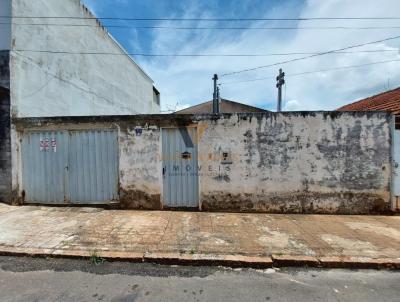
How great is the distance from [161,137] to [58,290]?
13.7 feet

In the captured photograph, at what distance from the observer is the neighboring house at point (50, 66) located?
6.93 metres

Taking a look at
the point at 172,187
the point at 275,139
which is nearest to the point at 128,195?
the point at 172,187

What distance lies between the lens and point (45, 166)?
710 centimetres

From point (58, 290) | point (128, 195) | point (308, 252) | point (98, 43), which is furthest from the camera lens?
point (98, 43)

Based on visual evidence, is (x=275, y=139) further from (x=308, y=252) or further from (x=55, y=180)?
(x=55, y=180)

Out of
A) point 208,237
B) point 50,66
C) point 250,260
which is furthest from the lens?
point 50,66

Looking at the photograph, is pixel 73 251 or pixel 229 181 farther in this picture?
pixel 229 181

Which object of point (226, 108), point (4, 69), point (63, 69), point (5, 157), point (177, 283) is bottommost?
point (177, 283)

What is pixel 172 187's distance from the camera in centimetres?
673

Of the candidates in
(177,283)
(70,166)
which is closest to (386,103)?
(177,283)

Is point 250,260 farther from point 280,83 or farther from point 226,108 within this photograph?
point 226,108

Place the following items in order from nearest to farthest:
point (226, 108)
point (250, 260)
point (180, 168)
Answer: point (250, 260) < point (180, 168) < point (226, 108)

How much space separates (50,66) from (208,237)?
750 cm

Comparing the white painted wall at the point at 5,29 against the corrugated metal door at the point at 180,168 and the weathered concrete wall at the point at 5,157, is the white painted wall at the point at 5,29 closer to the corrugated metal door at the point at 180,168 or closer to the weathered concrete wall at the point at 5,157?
the weathered concrete wall at the point at 5,157
